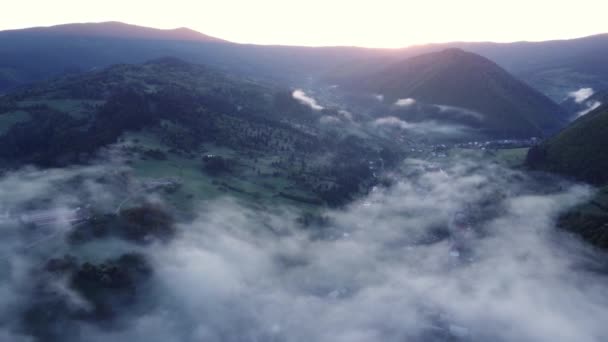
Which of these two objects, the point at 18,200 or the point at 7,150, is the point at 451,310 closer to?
the point at 18,200

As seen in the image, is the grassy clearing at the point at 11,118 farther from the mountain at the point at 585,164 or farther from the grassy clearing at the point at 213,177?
the mountain at the point at 585,164

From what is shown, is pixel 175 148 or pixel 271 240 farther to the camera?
pixel 175 148

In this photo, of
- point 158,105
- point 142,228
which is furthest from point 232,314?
point 158,105

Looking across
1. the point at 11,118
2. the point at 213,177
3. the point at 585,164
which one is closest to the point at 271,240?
the point at 213,177

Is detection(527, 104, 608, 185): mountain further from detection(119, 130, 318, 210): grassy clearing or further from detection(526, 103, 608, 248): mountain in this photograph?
detection(119, 130, 318, 210): grassy clearing

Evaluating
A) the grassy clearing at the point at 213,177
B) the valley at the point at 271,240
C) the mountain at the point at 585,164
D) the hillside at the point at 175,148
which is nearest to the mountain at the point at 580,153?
the mountain at the point at 585,164

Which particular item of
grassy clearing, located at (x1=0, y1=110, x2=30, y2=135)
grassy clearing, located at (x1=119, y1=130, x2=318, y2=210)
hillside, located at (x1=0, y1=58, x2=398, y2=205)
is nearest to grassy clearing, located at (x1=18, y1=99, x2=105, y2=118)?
hillside, located at (x1=0, y1=58, x2=398, y2=205)

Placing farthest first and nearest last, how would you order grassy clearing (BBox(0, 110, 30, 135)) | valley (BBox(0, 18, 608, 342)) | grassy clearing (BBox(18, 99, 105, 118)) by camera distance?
1. grassy clearing (BBox(18, 99, 105, 118))
2. grassy clearing (BBox(0, 110, 30, 135))
3. valley (BBox(0, 18, 608, 342))

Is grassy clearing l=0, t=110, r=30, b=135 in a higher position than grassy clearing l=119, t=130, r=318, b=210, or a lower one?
higher

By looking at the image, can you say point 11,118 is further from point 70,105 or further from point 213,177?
point 213,177
